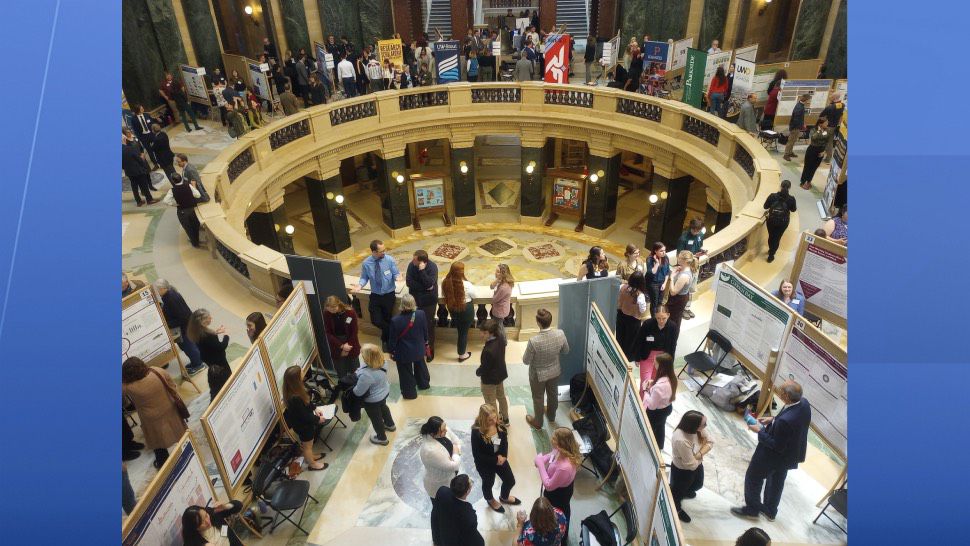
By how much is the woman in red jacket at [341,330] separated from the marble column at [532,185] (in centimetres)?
1216

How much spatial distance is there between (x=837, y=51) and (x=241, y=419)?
20.3m

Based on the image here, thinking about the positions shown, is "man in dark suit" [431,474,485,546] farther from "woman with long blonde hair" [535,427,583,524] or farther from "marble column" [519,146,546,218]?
"marble column" [519,146,546,218]

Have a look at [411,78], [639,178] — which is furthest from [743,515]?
[639,178]

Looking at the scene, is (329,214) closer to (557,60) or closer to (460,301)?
(557,60)

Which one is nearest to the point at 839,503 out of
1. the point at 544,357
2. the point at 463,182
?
the point at 544,357

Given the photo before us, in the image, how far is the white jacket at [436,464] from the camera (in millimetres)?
4996

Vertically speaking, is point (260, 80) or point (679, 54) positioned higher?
point (679, 54)

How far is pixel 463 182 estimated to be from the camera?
62.8ft

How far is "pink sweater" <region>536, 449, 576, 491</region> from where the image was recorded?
496 centimetres

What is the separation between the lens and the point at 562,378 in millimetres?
7008

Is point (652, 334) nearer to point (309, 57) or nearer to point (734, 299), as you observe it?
point (734, 299)

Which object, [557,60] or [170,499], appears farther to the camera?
[557,60]

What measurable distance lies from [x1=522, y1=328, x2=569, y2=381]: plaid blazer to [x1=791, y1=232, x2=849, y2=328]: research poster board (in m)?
3.49

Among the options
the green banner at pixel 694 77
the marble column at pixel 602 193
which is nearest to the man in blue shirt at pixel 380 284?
the green banner at pixel 694 77
